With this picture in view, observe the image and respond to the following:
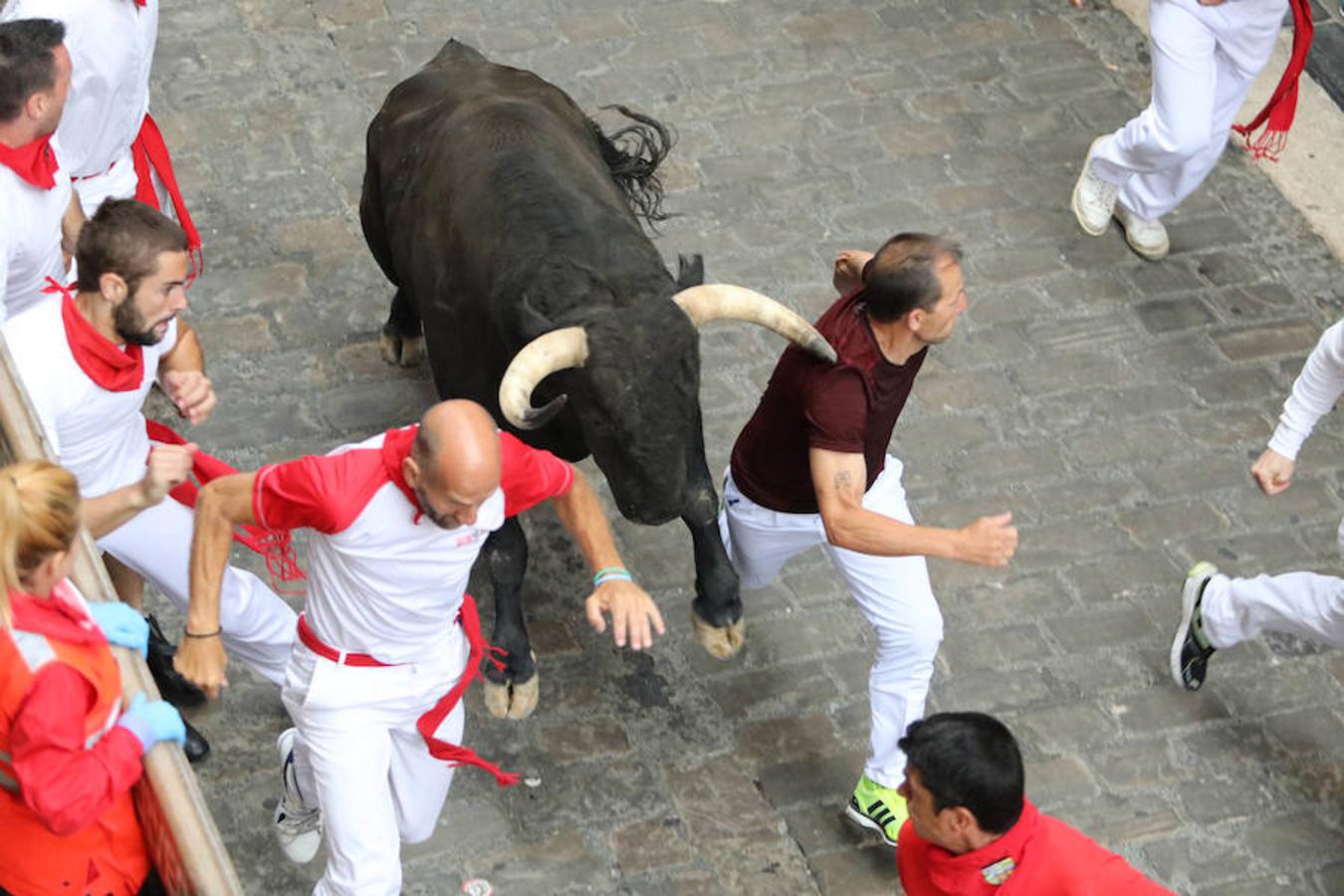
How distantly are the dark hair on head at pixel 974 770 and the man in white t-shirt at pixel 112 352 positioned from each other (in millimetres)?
2297

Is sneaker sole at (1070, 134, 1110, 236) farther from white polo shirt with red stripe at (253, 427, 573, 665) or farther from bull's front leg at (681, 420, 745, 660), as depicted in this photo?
white polo shirt with red stripe at (253, 427, 573, 665)

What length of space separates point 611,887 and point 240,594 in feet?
5.38

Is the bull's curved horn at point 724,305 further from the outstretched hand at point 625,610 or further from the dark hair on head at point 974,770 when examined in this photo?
the dark hair on head at point 974,770

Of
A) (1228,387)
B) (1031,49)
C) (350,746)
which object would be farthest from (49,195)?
(1031,49)

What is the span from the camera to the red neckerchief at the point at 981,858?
4.82m

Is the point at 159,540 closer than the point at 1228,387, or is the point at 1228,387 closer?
the point at 159,540

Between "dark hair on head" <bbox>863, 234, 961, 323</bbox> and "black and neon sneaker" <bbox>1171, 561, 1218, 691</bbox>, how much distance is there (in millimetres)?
Result: 2059

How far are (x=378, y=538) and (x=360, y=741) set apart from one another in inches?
27.5

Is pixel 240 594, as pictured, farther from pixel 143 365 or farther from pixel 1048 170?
pixel 1048 170

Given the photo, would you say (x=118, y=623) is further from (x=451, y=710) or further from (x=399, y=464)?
(x=451, y=710)

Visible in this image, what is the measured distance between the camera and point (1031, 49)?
1066cm

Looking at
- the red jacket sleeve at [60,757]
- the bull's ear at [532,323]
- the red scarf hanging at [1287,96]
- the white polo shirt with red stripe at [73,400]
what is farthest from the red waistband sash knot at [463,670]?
the red scarf hanging at [1287,96]

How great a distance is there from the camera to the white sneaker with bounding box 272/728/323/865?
5.95 meters

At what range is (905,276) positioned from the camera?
5.72 metres
